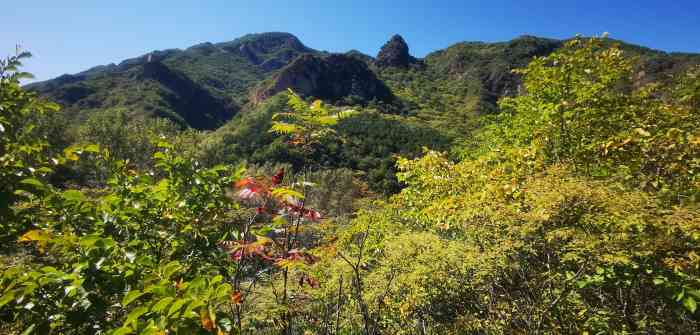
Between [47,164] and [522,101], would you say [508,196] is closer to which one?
[47,164]

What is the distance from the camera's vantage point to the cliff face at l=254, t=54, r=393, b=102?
128 m

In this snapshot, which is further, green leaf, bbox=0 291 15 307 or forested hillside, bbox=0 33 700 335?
forested hillside, bbox=0 33 700 335

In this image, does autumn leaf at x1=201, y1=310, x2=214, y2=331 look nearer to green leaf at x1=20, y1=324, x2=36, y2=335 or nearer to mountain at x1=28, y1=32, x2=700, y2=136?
green leaf at x1=20, y1=324, x2=36, y2=335

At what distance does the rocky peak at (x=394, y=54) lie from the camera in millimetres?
188875

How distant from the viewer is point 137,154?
4362 centimetres

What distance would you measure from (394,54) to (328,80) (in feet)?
227

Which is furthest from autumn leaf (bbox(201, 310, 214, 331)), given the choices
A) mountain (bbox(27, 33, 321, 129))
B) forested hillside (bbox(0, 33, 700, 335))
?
mountain (bbox(27, 33, 321, 129))

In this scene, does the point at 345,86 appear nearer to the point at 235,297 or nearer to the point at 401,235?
the point at 401,235

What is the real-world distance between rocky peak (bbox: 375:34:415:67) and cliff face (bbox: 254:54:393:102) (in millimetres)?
47038

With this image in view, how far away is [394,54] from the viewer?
18962cm

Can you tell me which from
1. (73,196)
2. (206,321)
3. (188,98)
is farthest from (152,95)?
(206,321)

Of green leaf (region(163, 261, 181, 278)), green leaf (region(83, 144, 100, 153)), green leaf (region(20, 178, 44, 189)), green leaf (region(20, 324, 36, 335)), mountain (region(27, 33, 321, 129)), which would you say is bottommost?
green leaf (region(20, 324, 36, 335))

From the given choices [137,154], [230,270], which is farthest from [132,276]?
[137,154]

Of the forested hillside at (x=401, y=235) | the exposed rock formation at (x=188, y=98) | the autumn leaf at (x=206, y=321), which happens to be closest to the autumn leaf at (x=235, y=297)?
the forested hillside at (x=401, y=235)
